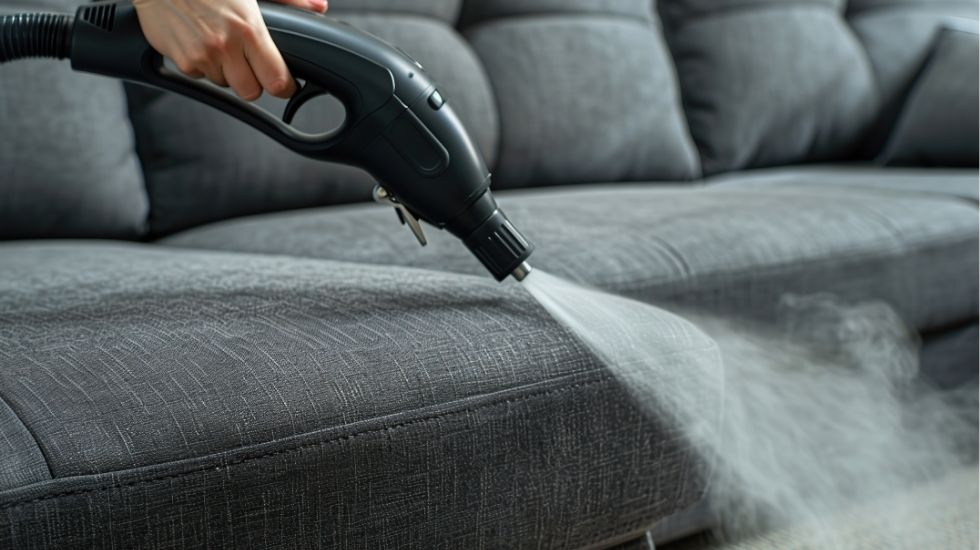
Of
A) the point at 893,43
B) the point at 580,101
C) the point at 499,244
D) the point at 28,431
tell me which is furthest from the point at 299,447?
the point at 893,43

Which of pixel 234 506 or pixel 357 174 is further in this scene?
pixel 357 174

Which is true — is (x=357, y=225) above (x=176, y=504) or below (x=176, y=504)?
below

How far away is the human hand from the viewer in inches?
28.9

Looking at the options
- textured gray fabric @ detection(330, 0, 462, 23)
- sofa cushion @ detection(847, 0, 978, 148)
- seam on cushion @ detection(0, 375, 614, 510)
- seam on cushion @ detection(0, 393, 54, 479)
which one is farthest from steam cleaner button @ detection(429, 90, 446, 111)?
sofa cushion @ detection(847, 0, 978, 148)

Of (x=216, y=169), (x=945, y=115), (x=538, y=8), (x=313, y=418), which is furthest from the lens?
(x=945, y=115)

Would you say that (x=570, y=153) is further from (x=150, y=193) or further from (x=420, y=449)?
(x=420, y=449)

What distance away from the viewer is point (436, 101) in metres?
0.80

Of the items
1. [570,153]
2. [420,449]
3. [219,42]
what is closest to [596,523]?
[420,449]

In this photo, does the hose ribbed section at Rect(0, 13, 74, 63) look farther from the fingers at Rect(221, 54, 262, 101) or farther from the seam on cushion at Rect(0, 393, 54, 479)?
the seam on cushion at Rect(0, 393, 54, 479)

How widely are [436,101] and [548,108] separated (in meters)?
1.08

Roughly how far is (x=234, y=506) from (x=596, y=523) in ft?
1.02

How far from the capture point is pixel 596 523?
2.68 ft

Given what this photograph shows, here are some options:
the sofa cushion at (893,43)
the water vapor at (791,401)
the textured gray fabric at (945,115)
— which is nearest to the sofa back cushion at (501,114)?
the textured gray fabric at (945,115)

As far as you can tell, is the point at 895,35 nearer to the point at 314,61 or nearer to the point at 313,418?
the point at 314,61
